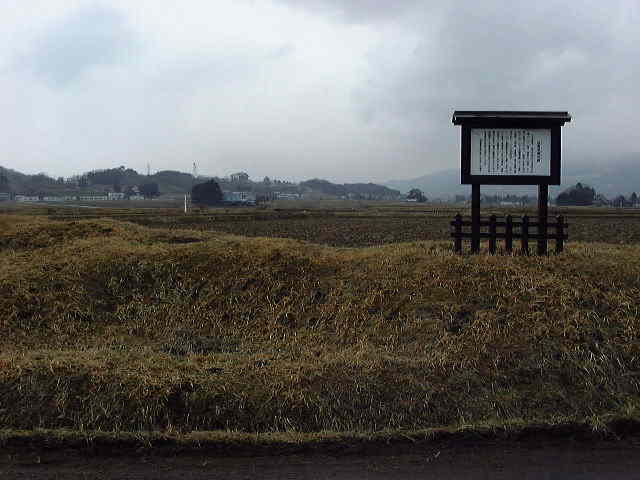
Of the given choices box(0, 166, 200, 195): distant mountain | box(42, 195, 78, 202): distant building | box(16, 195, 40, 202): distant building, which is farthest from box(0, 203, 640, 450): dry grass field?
box(0, 166, 200, 195): distant mountain

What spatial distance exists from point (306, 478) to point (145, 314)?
222 inches

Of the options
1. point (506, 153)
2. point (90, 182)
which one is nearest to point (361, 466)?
point (506, 153)

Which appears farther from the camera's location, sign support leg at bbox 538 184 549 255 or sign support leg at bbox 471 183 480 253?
sign support leg at bbox 471 183 480 253

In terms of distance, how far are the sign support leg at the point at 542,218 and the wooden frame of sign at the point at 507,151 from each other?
0.02 meters

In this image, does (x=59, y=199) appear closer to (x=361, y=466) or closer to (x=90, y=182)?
(x=90, y=182)

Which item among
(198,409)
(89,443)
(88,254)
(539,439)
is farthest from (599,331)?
(88,254)

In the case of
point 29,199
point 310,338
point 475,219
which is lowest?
point 310,338

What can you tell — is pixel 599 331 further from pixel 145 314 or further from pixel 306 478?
pixel 145 314

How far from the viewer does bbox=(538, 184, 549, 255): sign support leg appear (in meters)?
11.0

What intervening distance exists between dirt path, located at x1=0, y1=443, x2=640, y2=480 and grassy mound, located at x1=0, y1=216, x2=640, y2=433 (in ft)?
1.90

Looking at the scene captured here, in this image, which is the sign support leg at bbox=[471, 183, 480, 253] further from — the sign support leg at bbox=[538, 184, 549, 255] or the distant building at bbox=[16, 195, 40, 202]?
the distant building at bbox=[16, 195, 40, 202]

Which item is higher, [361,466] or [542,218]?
[542,218]

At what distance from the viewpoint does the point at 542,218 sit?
11.5 m

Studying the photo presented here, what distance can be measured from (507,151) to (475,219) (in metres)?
1.56
